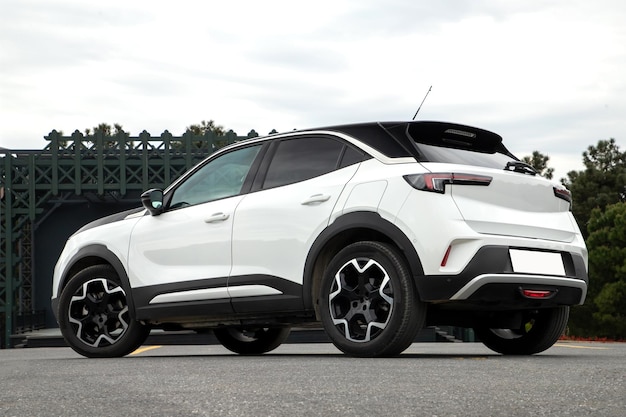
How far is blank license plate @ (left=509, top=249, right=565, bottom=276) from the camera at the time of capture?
6.75 meters

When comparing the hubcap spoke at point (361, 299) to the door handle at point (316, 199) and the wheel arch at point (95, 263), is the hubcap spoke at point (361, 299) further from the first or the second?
the wheel arch at point (95, 263)

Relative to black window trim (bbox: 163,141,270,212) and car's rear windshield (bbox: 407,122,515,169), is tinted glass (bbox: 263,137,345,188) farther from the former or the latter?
car's rear windshield (bbox: 407,122,515,169)

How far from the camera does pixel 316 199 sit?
7285 millimetres

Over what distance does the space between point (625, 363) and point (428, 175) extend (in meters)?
1.91

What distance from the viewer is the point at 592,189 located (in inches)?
2181

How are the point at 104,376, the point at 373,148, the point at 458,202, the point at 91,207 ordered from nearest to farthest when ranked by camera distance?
the point at 104,376
the point at 458,202
the point at 373,148
the point at 91,207

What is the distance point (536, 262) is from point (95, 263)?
4.36 metres

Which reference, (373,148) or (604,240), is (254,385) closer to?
(373,148)

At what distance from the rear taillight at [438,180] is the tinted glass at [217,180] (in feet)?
6.09

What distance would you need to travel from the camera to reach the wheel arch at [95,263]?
28.0 feet

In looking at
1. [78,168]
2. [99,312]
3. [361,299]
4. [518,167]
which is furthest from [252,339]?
[78,168]

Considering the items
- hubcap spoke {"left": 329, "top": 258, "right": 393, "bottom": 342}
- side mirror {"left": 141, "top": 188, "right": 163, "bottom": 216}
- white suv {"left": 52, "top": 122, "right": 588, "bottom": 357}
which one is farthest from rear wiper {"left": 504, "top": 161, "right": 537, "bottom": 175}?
side mirror {"left": 141, "top": 188, "right": 163, "bottom": 216}

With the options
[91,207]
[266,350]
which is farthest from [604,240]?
[266,350]

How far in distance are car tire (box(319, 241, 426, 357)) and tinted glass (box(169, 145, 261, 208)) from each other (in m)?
1.45
